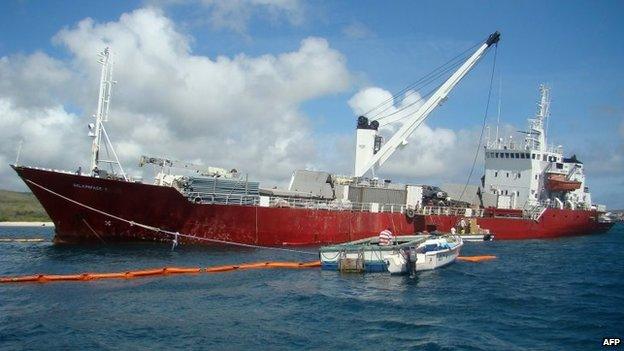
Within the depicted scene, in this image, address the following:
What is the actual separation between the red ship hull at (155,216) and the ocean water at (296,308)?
6.52ft

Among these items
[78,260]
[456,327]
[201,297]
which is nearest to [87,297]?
[201,297]

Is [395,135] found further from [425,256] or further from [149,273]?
[149,273]

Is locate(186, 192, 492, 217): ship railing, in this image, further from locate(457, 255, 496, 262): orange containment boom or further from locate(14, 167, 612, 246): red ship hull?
locate(457, 255, 496, 262): orange containment boom

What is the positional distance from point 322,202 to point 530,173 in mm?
29095

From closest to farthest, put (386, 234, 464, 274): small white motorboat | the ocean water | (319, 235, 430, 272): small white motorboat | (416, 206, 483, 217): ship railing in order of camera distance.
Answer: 1. the ocean water
2. (386, 234, 464, 274): small white motorboat
3. (319, 235, 430, 272): small white motorboat
4. (416, 206, 483, 217): ship railing

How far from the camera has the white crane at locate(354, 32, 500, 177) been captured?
4638 centimetres

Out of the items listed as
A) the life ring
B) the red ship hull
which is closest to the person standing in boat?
the red ship hull

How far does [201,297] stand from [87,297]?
387 cm

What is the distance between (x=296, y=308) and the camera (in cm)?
1819

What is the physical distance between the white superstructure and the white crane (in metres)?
14.4

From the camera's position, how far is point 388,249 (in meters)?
25.5

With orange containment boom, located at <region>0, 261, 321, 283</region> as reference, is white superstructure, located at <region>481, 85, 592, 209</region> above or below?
above

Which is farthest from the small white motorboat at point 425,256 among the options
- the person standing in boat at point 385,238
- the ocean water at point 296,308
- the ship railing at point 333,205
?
the ship railing at point 333,205

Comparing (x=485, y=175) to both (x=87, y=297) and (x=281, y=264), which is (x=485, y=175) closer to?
(x=281, y=264)
